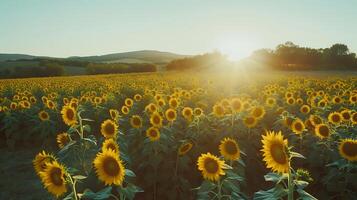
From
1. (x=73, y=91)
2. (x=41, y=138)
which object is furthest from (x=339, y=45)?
(x=41, y=138)

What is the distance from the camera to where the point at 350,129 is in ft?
23.0

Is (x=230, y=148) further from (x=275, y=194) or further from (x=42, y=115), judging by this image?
(x=42, y=115)

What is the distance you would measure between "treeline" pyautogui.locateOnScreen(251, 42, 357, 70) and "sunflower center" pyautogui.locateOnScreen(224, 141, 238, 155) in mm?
50134

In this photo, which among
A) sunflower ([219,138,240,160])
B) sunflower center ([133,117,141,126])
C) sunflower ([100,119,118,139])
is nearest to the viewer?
sunflower ([219,138,240,160])

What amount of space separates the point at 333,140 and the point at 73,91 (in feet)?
41.5

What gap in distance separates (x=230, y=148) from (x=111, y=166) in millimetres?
1696

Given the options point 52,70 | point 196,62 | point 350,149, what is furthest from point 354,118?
point 196,62

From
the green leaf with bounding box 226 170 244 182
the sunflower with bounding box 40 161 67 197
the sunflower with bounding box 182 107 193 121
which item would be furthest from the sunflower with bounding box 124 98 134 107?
the sunflower with bounding box 40 161 67 197

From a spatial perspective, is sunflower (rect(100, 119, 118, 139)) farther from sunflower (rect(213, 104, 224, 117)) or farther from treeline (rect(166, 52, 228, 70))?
treeline (rect(166, 52, 228, 70))

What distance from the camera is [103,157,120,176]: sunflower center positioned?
339 cm

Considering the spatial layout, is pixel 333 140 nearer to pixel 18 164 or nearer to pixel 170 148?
pixel 170 148

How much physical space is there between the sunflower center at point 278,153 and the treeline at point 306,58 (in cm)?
5135

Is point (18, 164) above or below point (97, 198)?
below

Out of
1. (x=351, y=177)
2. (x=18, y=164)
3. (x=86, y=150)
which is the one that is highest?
(x=86, y=150)
